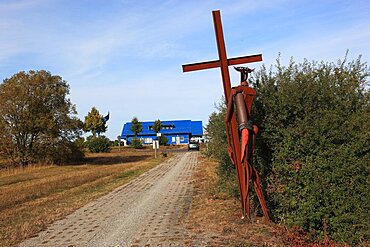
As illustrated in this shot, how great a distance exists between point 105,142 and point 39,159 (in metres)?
22.1

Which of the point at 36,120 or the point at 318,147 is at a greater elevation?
the point at 36,120

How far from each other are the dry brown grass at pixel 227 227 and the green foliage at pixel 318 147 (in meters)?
0.67

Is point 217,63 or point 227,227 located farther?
point 217,63

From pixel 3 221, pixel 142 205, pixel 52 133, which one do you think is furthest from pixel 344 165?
pixel 52 133

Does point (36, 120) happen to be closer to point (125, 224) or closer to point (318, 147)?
point (125, 224)

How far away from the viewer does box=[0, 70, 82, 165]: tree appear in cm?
3356

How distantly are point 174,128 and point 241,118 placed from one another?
7931cm

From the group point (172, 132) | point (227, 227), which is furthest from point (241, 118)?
point (172, 132)

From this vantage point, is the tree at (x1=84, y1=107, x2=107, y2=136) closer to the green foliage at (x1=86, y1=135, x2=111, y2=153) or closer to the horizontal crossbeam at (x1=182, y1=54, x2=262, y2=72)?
the green foliage at (x1=86, y1=135, x2=111, y2=153)

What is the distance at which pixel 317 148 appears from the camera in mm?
7031

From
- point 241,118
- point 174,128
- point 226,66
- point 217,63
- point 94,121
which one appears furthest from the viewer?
point 174,128

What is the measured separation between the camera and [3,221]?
9.21 meters

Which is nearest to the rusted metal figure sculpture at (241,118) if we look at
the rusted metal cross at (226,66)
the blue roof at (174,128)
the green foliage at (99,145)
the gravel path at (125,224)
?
the rusted metal cross at (226,66)

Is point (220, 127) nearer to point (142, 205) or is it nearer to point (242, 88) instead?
point (242, 88)
